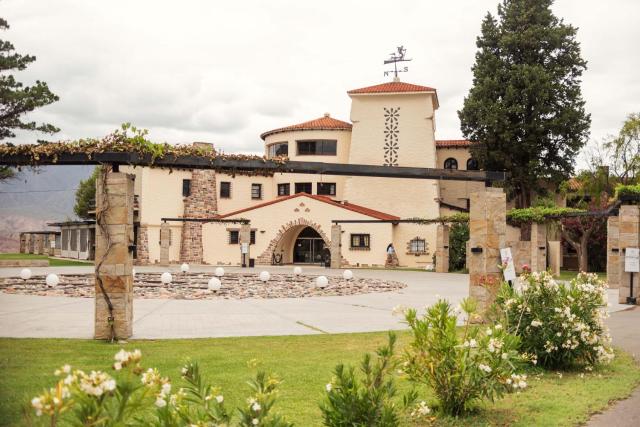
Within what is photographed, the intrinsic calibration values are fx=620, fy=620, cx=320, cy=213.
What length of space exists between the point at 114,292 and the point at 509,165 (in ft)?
105

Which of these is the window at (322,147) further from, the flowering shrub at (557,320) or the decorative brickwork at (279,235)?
the flowering shrub at (557,320)

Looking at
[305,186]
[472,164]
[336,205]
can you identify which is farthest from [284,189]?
[472,164]

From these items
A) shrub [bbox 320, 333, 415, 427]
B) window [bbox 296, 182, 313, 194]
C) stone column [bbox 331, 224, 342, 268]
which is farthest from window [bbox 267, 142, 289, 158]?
shrub [bbox 320, 333, 415, 427]

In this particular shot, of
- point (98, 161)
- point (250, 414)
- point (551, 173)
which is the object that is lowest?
point (250, 414)

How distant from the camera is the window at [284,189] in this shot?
4759cm

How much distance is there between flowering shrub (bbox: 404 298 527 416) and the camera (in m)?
5.72

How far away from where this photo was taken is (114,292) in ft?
32.6

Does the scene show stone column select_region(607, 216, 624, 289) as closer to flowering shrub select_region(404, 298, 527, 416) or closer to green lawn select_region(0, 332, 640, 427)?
green lawn select_region(0, 332, 640, 427)

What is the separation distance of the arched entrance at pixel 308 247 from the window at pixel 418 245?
283 inches

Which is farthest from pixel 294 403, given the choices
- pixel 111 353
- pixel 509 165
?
pixel 509 165

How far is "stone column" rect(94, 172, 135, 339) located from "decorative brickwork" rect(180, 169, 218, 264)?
34.8 m

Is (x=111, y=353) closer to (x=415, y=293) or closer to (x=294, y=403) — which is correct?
(x=294, y=403)

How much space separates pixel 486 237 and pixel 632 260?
808 centimetres

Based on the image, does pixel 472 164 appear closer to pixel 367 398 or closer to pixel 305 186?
pixel 305 186
